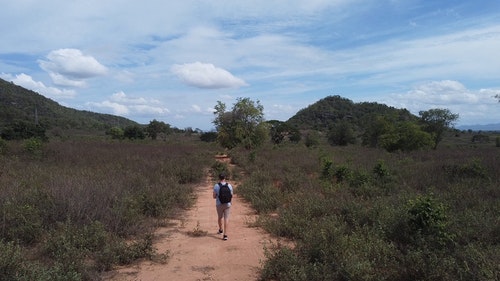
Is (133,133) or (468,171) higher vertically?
(133,133)

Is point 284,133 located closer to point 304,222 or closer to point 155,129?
point 155,129

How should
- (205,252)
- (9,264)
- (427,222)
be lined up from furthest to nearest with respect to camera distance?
(205,252) < (427,222) < (9,264)

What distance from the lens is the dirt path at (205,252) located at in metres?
5.97

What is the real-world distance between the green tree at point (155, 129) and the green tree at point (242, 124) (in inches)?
1169

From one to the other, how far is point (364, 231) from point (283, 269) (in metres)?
2.00

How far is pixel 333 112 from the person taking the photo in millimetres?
93812

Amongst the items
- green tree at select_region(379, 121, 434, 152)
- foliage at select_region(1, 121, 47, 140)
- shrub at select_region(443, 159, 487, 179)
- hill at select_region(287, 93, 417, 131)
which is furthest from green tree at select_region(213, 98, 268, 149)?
hill at select_region(287, 93, 417, 131)

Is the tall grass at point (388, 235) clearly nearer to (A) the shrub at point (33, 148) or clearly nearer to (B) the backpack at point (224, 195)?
(B) the backpack at point (224, 195)

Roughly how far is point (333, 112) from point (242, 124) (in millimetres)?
62555

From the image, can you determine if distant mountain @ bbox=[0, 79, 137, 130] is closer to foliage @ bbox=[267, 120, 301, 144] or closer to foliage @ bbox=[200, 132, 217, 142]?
foliage @ bbox=[200, 132, 217, 142]

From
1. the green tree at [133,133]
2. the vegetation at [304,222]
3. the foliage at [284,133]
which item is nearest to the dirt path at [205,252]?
the vegetation at [304,222]

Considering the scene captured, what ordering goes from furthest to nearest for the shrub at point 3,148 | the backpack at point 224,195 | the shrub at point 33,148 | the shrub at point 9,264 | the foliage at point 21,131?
the foliage at point 21,131, the shrub at point 3,148, the shrub at point 33,148, the backpack at point 224,195, the shrub at point 9,264

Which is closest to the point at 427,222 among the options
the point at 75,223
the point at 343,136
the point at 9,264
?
the point at 9,264

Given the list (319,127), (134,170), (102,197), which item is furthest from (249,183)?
(319,127)
